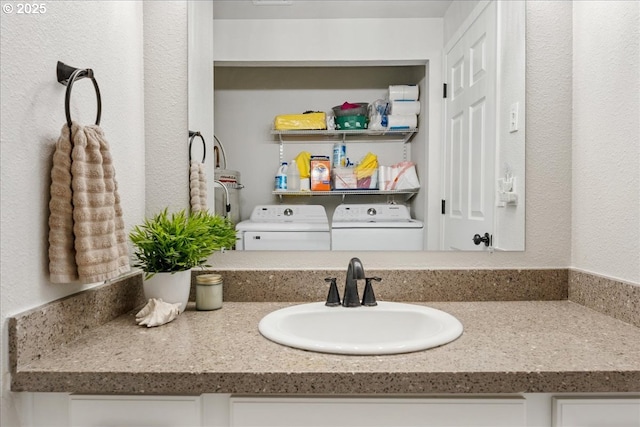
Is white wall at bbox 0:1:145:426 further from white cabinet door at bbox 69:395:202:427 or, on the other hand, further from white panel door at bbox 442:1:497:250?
white panel door at bbox 442:1:497:250

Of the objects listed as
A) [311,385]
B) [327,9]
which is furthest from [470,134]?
[311,385]

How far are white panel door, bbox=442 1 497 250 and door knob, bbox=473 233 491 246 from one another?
1 centimetres

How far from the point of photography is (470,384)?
2.65 ft

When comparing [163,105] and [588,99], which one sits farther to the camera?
[163,105]

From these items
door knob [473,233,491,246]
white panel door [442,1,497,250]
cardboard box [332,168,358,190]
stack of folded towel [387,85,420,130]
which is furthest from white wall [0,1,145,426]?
door knob [473,233,491,246]

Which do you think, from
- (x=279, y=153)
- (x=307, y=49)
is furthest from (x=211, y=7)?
(x=279, y=153)

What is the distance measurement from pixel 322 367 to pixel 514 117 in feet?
3.42

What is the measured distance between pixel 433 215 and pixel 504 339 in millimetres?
515

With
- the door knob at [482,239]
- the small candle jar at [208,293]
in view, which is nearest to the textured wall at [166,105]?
the small candle jar at [208,293]

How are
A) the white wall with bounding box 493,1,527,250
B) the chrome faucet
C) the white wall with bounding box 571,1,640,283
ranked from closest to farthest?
1. the white wall with bounding box 571,1,640,283
2. the chrome faucet
3. the white wall with bounding box 493,1,527,250

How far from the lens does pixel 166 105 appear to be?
142 cm

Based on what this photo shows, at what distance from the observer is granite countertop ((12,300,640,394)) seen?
810mm

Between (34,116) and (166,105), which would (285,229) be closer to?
(166,105)

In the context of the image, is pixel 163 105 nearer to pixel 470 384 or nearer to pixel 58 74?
pixel 58 74
